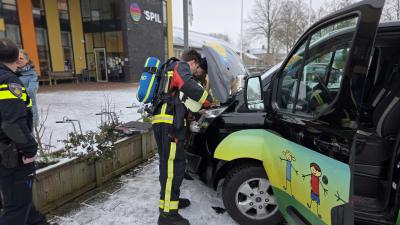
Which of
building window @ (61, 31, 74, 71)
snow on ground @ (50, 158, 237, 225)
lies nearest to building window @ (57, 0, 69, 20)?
building window @ (61, 31, 74, 71)

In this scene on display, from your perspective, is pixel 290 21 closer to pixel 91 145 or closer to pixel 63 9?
pixel 63 9

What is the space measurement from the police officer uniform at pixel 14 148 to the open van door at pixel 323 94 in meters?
2.09

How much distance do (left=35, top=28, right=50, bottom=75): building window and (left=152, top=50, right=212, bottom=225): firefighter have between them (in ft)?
60.5

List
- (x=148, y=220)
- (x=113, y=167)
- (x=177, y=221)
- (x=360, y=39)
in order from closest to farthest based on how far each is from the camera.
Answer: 1. (x=360, y=39)
2. (x=177, y=221)
3. (x=148, y=220)
4. (x=113, y=167)

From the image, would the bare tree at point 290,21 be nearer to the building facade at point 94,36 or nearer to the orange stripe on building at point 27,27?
the building facade at point 94,36

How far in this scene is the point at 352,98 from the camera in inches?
71.3

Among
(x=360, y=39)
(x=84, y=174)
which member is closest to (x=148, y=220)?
(x=84, y=174)

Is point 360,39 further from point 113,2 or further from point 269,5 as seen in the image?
point 269,5

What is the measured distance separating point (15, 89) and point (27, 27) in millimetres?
17933

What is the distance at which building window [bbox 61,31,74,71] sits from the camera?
2034 cm

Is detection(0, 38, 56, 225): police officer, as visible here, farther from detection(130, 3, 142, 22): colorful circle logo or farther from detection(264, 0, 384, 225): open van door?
detection(130, 3, 142, 22): colorful circle logo

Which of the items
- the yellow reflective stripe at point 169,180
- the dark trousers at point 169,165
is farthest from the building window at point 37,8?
the yellow reflective stripe at point 169,180

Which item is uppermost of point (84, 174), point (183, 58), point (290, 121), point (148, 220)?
point (183, 58)

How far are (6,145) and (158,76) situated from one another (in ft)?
4.98
